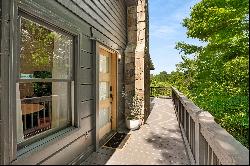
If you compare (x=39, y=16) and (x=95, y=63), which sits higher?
(x=39, y=16)

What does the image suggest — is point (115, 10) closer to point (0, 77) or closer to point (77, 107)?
point (77, 107)

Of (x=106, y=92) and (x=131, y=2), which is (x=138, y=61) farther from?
(x=131, y=2)

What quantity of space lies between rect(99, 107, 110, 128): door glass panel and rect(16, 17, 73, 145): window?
1717 millimetres

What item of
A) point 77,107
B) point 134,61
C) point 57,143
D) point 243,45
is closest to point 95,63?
point 77,107

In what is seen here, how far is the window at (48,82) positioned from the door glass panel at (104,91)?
1.78 m

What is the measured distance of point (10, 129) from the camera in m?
2.08

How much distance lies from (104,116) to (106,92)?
0.61 m

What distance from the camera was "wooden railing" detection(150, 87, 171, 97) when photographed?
17.8 meters

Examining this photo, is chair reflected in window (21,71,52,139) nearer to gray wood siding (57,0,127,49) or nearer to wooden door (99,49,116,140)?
gray wood siding (57,0,127,49)

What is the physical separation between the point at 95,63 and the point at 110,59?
1.63m

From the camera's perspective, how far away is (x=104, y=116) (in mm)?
5430

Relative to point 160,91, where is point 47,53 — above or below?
above

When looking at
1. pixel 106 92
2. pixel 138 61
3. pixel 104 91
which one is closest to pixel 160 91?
pixel 138 61

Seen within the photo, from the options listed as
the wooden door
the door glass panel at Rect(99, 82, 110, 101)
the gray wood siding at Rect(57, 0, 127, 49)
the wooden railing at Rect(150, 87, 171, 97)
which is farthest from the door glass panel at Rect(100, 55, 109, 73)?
the wooden railing at Rect(150, 87, 171, 97)
